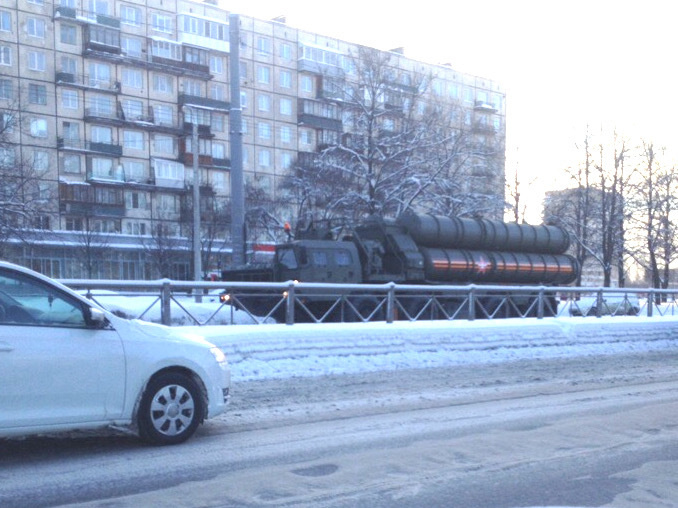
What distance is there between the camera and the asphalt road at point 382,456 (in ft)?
19.4

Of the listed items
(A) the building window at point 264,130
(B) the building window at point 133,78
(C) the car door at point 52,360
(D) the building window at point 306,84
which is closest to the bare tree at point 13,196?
(C) the car door at point 52,360

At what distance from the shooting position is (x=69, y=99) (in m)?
50.8

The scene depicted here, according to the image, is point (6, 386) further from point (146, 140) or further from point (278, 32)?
point (278, 32)

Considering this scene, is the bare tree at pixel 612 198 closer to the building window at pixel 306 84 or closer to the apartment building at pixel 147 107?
the apartment building at pixel 147 107

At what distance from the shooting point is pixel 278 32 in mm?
57938

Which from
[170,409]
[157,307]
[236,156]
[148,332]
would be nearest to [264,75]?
[236,156]

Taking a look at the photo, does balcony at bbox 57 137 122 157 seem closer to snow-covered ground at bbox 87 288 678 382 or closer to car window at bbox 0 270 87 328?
snow-covered ground at bbox 87 288 678 382

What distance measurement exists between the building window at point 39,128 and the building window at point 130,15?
8.69 metres

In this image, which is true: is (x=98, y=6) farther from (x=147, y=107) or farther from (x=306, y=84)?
(x=306, y=84)

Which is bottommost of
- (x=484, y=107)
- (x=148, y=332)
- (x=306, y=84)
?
(x=148, y=332)

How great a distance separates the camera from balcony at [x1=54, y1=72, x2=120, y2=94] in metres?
49.8

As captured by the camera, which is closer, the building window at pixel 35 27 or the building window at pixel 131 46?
the building window at pixel 35 27

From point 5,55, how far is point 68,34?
452 centimetres

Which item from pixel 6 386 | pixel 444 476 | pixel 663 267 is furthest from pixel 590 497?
pixel 663 267
